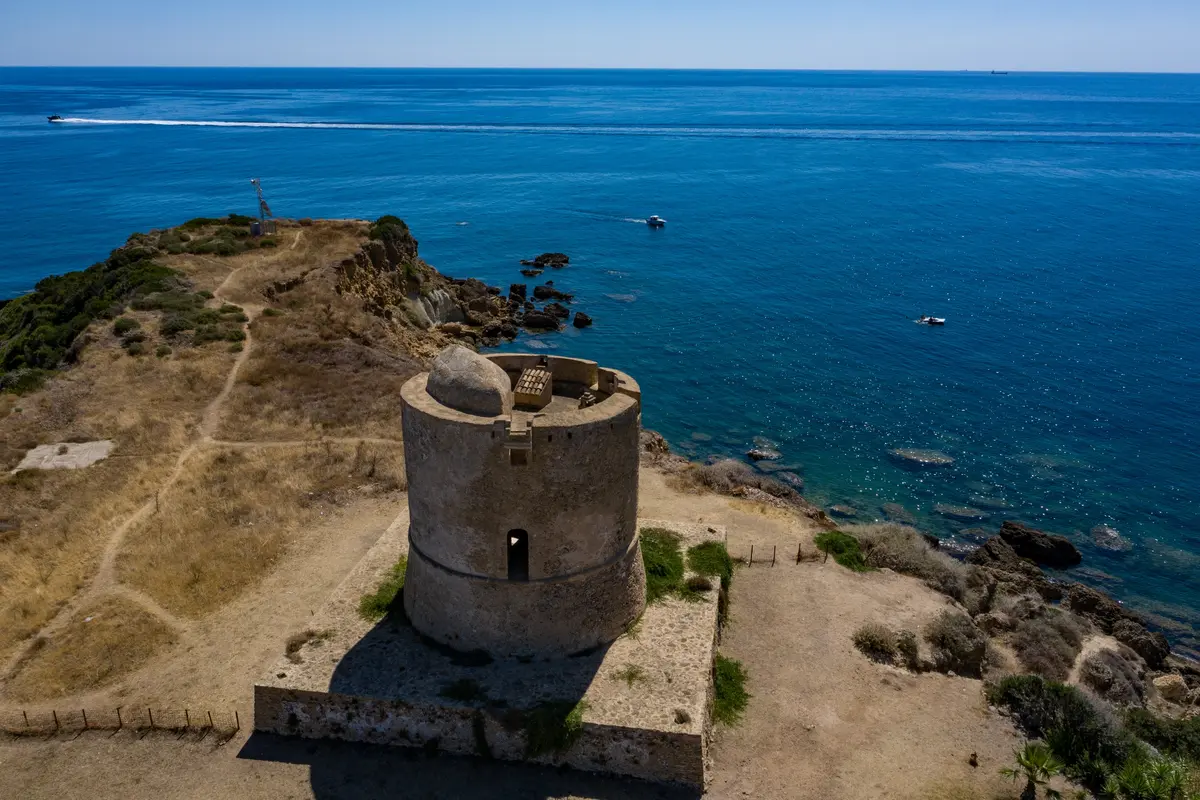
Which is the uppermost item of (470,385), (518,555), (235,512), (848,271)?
(470,385)

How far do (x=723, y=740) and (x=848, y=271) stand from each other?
5691 cm

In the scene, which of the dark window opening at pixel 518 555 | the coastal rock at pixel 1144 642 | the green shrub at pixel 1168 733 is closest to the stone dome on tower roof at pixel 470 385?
the dark window opening at pixel 518 555

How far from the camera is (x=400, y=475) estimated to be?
87.6 ft

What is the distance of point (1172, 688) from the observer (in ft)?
74.4

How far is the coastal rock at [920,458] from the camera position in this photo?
3728cm

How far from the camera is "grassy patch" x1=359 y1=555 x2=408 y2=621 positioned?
17.9m

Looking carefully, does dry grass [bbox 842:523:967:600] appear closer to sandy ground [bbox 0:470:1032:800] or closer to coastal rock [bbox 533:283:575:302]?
sandy ground [bbox 0:470:1032:800]

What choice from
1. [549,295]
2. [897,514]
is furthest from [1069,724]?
[549,295]

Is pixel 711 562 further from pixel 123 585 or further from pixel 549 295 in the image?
pixel 549 295

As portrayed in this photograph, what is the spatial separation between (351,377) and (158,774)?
20.3m

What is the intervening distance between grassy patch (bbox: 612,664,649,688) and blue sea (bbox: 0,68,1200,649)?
1992 centimetres

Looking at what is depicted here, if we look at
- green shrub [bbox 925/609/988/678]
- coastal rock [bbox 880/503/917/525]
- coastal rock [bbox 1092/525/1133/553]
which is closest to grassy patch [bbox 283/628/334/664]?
green shrub [bbox 925/609/988/678]

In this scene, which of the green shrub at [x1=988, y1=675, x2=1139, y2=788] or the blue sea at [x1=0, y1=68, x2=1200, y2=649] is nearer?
the green shrub at [x1=988, y1=675, x2=1139, y2=788]

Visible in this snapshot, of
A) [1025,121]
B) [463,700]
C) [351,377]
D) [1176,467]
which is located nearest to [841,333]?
[1176,467]
